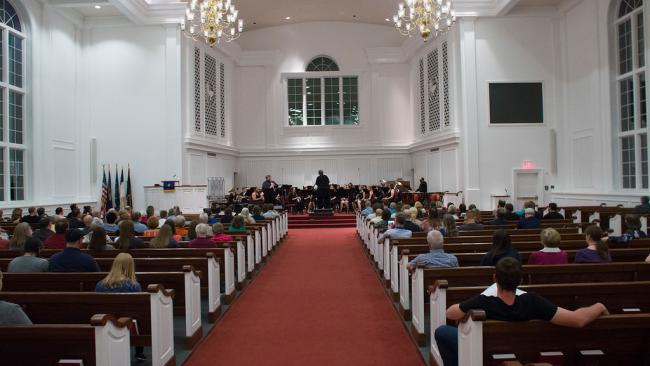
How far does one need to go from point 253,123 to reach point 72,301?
62.7 feet

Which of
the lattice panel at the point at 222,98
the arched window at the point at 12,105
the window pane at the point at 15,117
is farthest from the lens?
the lattice panel at the point at 222,98

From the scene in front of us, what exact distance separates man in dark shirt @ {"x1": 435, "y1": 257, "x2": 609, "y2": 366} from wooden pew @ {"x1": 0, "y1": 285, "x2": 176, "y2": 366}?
7.26 feet

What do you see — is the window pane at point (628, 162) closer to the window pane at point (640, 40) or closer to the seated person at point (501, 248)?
the window pane at point (640, 40)

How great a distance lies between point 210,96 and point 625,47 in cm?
1386

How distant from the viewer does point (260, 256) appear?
30.3 feet

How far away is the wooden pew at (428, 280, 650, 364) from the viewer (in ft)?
12.1

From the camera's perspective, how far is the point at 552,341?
2.86 metres

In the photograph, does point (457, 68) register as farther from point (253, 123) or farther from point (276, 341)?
point (276, 341)

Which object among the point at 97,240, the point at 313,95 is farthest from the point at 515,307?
the point at 313,95

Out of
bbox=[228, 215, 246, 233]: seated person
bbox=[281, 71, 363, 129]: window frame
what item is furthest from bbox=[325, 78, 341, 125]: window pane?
bbox=[228, 215, 246, 233]: seated person

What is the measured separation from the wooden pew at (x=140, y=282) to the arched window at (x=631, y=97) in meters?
12.3

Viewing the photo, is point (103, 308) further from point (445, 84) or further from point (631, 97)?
point (445, 84)

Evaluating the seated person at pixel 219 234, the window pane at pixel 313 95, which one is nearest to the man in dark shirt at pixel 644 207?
the seated person at pixel 219 234

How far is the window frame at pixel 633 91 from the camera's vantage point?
12.6m
